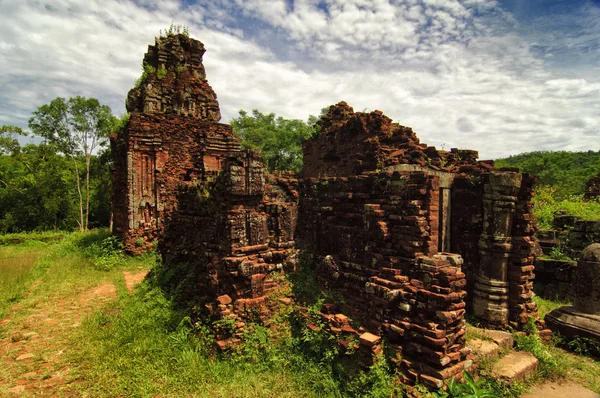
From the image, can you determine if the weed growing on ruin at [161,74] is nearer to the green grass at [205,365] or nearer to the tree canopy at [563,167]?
the green grass at [205,365]

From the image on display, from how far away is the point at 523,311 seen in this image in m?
5.98

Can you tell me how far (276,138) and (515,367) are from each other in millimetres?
32861

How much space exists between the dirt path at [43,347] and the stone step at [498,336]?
633cm

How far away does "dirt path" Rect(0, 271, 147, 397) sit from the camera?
15.3 feet

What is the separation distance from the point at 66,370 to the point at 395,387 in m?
4.99

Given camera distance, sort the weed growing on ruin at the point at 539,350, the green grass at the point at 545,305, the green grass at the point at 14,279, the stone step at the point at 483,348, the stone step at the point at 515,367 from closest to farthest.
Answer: the stone step at the point at 515,367
the stone step at the point at 483,348
the weed growing on ruin at the point at 539,350
the green grass at the point at 545,305
the green grass at the point at 14,279

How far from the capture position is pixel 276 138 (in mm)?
35719

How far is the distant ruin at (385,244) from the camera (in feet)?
14.6

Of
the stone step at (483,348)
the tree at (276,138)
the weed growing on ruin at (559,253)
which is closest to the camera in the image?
the stone step at (483,348)

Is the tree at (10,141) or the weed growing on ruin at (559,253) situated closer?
the weed growing on ruin at (559,253)

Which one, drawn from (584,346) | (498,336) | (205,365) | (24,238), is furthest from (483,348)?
(24,238)

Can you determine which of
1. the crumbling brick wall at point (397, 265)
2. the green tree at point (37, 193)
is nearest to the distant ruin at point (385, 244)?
the crumbling brick wall at point (397, 265)

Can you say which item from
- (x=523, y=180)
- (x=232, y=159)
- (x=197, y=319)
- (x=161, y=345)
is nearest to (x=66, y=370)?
(x=161, y=345)

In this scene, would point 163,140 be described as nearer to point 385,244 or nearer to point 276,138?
point 385,244
